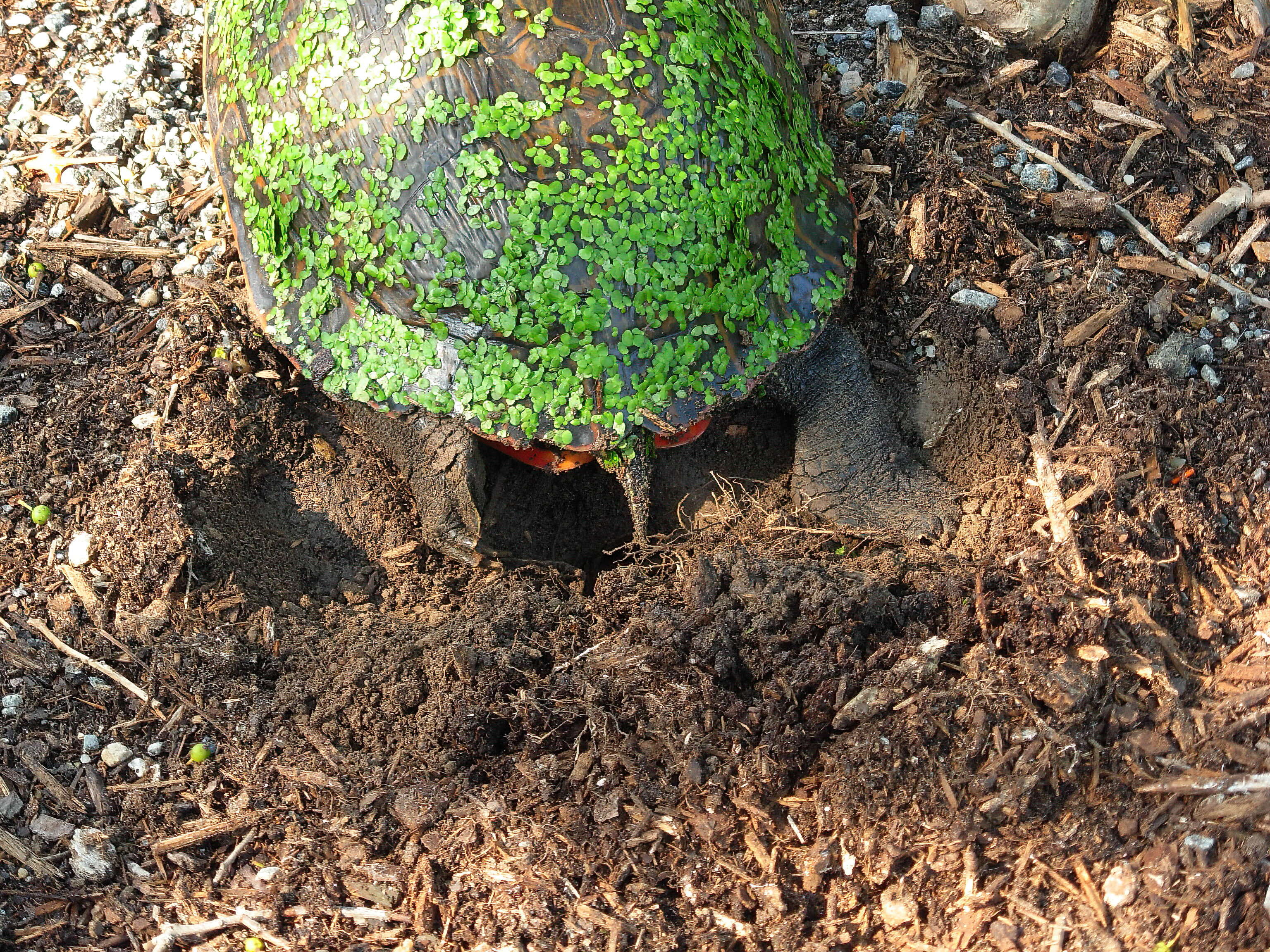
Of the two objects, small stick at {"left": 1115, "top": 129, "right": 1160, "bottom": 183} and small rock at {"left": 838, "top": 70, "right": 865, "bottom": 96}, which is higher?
small rock at {"left": 838, "top": 70, "right": 865, "bottom": 96}

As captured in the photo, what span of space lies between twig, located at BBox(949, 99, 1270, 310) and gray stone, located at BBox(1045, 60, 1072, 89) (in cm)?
44

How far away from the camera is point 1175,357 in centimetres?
383

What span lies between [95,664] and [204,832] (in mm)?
801

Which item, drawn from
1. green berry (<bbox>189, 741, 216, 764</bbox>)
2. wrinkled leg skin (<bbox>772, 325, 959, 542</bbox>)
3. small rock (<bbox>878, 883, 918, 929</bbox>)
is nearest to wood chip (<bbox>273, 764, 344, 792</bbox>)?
green berry (<bbox>189, 741, 216, 764</bbox>)

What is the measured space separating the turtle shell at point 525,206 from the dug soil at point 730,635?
0.69m

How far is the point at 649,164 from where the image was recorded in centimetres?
323

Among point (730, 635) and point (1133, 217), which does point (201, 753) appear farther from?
point (1133, 217)

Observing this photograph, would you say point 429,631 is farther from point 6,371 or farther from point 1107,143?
point 1107,143

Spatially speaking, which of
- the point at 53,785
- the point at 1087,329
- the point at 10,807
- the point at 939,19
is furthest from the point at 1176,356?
the point at 10,807

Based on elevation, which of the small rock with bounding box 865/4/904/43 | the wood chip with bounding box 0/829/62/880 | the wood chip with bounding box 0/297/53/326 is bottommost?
the wood chip with bounding box 0/829/62/880

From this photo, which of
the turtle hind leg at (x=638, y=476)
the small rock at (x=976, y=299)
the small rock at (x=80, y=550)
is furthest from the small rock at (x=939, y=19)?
the small rock at (x=80, y=550)

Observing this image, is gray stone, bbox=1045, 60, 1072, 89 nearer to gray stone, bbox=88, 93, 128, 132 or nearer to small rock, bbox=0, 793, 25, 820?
gray stone, bbox=88, 93, 128, 132

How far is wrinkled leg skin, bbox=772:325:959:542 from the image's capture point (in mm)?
3746

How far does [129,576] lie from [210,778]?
2.92 ft
